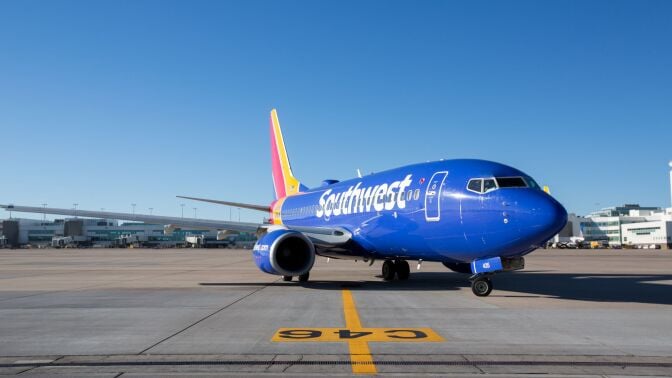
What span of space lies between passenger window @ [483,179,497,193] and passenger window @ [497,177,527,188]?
123mm

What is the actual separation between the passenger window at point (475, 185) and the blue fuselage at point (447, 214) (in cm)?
3

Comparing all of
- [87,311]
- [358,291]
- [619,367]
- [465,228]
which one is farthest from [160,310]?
[619,367]

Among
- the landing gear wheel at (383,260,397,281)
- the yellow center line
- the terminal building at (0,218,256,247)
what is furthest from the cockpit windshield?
the terminal building at (0,218,256,247)

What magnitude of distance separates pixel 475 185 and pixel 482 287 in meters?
2.65

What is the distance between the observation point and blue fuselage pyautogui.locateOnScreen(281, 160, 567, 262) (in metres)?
12.4

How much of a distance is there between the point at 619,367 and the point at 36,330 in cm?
858

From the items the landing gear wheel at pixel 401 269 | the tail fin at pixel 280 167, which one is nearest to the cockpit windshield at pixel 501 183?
the landing gear wheel at pixel 401 269

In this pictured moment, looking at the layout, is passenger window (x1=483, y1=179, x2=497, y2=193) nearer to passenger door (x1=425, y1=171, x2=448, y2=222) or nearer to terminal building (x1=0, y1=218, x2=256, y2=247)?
passenger door (x1=425, y1=171, x2=448, y2=222)

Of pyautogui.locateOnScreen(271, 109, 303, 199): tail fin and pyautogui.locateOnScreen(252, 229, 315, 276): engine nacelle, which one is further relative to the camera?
pyautogui.locateOnScreen(271, 109, 303, 199): tail fin

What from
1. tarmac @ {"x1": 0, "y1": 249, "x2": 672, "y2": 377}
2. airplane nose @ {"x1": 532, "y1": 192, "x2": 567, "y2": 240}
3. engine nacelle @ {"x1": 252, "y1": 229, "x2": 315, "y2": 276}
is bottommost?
tarmac @ {"x1": 0, "y1": 249, "x2": 672, "y2": 377}

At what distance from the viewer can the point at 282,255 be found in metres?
18.2

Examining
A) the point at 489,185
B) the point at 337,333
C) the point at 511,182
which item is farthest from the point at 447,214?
the point at 337,333

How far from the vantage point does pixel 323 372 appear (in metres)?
6.04

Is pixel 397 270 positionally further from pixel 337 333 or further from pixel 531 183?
pixel 337 333
